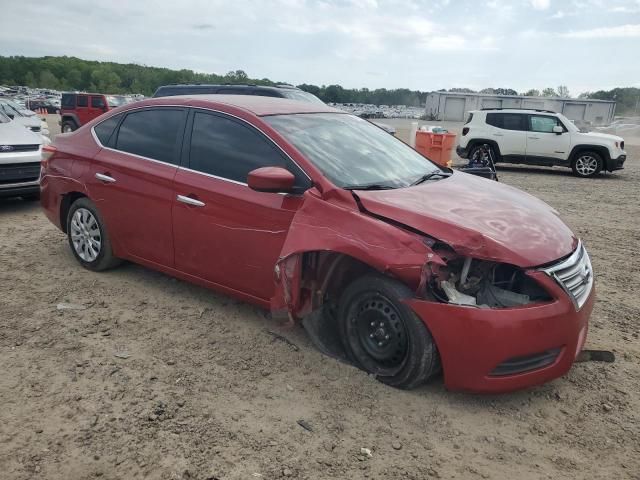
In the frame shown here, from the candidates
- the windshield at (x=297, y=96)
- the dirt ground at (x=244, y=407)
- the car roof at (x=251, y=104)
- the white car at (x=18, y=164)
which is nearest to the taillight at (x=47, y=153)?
the car roof at (x=251, y=104)

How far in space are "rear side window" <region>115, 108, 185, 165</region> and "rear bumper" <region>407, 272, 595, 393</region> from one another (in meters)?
2.38

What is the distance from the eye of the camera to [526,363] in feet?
9.50

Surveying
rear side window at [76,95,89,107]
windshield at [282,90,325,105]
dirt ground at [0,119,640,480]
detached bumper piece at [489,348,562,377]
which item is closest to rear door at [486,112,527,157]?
windshield at [282,90,325,105]

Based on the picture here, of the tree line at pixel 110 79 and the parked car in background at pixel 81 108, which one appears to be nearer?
the parked car in background at pixel 81 108

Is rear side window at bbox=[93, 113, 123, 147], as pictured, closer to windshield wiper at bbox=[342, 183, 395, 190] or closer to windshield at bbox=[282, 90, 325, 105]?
windshield wiper at bbox=[342, 183, 395, 190]

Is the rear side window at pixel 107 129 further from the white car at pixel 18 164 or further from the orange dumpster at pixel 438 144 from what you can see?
the orange dumpster at pixel 438 144

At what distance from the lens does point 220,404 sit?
299 cm

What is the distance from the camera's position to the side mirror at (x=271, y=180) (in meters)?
3.23

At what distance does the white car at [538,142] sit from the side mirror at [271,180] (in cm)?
1150

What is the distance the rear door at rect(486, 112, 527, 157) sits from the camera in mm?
14352

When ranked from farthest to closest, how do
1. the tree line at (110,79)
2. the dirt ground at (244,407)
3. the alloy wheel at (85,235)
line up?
the tree line at (110,79)
the alloy wheel at (85,235)
the dirt ground at (244,407)

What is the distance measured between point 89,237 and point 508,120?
41.7 ft

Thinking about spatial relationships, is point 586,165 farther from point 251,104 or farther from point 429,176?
point 251,104

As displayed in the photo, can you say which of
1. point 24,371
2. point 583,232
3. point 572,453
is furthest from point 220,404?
point 583,232
